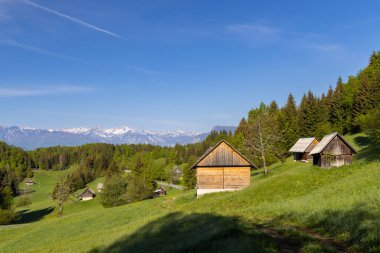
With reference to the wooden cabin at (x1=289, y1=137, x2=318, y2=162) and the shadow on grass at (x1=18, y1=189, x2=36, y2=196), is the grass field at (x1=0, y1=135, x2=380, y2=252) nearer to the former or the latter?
the wooden cabin at (x1=289, y1=137, x2=318, y2=162)

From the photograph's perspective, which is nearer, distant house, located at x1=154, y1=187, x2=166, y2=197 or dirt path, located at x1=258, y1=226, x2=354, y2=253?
dirt path, located at x1=258, y1=226, x2=354, y2=253

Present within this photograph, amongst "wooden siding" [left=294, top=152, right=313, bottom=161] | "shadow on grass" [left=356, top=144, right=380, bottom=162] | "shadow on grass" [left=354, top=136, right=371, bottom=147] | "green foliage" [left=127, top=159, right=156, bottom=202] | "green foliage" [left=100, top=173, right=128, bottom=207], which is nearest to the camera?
"shadow on grass" [left=356, top=144, right=380, bottom=162]

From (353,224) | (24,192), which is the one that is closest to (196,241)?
(353,224)

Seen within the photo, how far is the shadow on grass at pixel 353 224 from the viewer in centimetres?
1254

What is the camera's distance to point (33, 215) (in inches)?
3989

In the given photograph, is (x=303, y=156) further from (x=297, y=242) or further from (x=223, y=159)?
(x=297, y=242)

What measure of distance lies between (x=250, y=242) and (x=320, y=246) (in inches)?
99.2

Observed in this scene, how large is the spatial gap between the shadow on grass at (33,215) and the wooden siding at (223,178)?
211 ft

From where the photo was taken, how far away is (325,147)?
1721 inches

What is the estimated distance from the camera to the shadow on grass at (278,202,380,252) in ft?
41.1

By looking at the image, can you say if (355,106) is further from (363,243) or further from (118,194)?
(363,243)

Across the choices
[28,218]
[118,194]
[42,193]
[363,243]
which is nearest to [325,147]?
[363,243]

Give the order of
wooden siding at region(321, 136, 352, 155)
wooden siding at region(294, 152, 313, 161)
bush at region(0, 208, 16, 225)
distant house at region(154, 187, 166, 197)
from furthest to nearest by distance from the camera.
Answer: distant house at region(154, 187, 166, 197), bush at region(0, 208, 16, 225), wooden siding at region(294, 152, 313, 161), wooden siding at region(321, 136, 352, 155)

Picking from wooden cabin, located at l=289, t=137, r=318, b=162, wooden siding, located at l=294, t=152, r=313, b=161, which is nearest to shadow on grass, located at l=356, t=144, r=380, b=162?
wooden cabin, located at l=289, t=137, r=318, b=162
